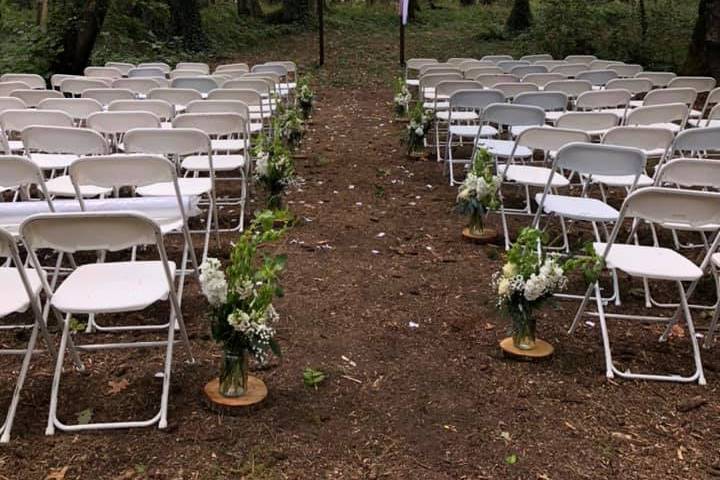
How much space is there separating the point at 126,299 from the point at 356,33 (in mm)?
20248

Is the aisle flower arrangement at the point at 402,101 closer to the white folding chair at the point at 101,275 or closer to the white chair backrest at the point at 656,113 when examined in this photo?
the white chair backrest at the point at 656,113

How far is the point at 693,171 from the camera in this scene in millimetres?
3488

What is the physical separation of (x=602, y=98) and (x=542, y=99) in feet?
2.01

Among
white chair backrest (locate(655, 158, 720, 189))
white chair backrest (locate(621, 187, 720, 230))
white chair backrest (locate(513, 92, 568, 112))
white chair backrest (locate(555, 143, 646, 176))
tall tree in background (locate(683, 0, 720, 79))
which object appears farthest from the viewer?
tall tree in background (locate(683, 0, 720, 79))

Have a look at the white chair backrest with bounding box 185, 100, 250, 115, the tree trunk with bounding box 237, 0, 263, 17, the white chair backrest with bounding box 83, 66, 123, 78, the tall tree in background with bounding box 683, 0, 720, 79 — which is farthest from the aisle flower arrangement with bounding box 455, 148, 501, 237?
the tree trunk with bounding box 237, 0, 263, 17

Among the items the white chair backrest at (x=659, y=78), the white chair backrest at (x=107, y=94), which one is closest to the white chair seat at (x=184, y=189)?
the white chair backrest at (x=107, y=94)

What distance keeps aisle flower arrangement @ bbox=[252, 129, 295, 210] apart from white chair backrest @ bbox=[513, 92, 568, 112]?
218 cm

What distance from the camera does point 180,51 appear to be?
16.3 metres

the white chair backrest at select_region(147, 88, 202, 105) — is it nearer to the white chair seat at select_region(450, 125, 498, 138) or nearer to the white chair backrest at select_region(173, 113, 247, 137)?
the white chair backrest at select_region(173, 113, 247, 137)

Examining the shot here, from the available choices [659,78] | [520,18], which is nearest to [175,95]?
[659,78]

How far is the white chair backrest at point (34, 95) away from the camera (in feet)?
19.9

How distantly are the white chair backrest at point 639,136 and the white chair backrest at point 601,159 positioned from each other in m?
0.65

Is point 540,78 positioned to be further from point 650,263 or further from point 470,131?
point 650,263

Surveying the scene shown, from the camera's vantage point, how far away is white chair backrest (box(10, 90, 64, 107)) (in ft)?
19.9
